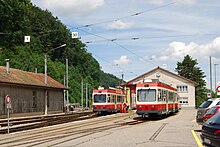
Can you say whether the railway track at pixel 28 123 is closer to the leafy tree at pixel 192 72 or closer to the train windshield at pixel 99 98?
the train windshield at pixel 99 98

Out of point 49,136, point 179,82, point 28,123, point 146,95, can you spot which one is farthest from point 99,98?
point 179,82

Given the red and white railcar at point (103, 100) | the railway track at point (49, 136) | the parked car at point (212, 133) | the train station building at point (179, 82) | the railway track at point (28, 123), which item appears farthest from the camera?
the train station building at point (179, 82)

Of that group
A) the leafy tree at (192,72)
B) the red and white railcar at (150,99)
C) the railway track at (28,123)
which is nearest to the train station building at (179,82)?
the leafy tree at (192,72)

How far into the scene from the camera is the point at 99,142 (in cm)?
1650

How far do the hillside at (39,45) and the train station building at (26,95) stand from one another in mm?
8380

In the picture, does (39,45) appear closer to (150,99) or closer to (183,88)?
(183,88)

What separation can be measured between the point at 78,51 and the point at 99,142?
94.1m

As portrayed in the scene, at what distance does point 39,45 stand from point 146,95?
200ft

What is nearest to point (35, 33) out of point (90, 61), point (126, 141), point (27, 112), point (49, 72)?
point (49, 72)

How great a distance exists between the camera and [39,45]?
3600 inches

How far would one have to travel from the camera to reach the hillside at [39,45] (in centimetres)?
7438

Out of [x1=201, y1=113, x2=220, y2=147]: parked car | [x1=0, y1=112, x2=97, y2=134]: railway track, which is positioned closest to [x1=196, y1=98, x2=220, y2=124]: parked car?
[x1=201, y1=113, x2=220, y2=147]: parked car

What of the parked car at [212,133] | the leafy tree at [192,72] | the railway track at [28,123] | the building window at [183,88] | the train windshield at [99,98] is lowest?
the railway track at [28,123]

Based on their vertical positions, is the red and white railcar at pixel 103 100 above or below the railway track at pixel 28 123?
above
